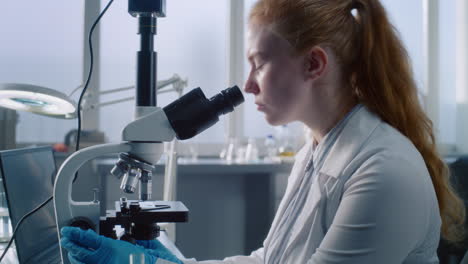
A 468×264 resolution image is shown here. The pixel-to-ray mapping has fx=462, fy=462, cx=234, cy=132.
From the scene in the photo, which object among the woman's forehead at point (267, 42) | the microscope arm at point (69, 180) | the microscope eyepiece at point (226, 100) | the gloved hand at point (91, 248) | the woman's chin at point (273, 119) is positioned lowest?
the gloved hand at point (91, 248)

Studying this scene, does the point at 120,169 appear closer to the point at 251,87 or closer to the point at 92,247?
the point at 92,247

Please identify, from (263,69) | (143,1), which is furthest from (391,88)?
(143,1)

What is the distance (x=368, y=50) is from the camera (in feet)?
3.44

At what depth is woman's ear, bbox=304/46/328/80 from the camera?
3.32 feet

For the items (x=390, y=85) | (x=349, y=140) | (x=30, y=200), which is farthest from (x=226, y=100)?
(x=30, y=200)

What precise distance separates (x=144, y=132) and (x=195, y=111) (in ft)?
0.34

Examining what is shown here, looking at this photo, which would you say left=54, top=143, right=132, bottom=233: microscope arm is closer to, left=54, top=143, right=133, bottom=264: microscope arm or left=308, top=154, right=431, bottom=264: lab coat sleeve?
left=54, top=143, right=133, bottom=264: microscope arm

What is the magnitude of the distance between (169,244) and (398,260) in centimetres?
77

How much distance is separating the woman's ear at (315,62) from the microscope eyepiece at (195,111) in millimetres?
205

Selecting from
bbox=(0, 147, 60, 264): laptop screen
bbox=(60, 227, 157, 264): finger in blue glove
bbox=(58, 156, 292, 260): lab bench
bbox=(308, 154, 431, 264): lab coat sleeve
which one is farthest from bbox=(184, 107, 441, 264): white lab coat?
bbox=(58, 156, 292, 260): lab bench

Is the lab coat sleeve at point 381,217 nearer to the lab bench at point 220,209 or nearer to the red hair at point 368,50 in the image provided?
the red hair at point 368,50

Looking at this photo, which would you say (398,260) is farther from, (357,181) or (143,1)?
(143,1)

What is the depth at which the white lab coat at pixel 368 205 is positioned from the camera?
89cm

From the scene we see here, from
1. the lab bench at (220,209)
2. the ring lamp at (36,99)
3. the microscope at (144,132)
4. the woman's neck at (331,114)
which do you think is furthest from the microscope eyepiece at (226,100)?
the lab bench at (220,209)
